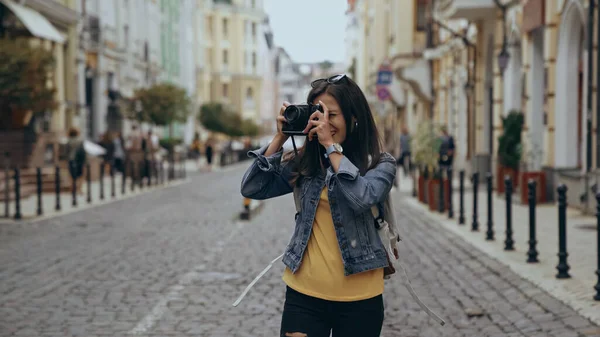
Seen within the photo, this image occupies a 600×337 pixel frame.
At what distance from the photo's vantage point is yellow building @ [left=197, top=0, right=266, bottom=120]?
106 m

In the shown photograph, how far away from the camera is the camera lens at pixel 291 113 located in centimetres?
373

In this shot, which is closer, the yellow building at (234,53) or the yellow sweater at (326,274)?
the yellow sweater at (326,274)

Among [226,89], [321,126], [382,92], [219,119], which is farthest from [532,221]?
[226,89]

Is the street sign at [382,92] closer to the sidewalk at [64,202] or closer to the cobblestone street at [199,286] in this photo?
the sidewalk at [64,202]

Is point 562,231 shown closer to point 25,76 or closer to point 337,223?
point 337,223

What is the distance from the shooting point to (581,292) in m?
8.44

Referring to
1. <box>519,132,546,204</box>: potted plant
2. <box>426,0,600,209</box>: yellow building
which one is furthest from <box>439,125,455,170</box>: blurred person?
<box>519,132,546,204</box>: potted plant

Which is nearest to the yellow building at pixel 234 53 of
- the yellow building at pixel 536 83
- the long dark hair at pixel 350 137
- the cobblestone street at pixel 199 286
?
the yellow building at pixel 536 83

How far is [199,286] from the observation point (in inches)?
362

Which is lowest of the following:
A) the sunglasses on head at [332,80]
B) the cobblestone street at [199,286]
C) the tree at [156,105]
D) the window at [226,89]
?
the cobblestone street at [199,286]

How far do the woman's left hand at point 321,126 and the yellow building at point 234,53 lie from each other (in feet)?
327

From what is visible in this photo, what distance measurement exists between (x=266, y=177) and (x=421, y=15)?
4140 cm

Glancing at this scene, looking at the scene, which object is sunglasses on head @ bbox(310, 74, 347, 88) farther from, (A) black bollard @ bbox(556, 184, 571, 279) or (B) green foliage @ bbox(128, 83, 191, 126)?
(B) green foliage @ bbox(128, 83, 191, 126)

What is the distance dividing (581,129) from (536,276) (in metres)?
10.4
